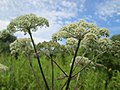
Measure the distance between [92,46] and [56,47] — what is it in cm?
58

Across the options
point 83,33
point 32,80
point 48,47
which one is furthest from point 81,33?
point 32,80

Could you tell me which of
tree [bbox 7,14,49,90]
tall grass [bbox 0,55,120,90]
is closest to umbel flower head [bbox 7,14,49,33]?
tree [bbox 7,14,49,90]

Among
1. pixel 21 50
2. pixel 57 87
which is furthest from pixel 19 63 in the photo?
pixel 21 50

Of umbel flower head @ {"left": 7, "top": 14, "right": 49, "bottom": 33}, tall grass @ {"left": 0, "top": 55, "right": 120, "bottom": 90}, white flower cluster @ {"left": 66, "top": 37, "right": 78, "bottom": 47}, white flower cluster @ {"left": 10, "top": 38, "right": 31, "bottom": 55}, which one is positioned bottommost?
tall grass @ {"left": 0, "top": 55, "right": 120, "bottom": 90}

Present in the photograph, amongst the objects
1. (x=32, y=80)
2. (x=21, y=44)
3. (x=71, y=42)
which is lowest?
(x=32, y=80)

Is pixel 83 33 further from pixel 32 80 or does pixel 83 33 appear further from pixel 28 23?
pixel 32 80

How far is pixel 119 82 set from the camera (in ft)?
33.1

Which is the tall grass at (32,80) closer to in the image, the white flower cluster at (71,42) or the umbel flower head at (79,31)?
the white flower cluster at (71,42)

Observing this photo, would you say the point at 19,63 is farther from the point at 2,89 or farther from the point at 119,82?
the point at 119,82

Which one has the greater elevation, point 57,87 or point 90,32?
point 90,32

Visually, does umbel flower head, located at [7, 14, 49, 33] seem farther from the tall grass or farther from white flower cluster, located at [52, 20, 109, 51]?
the tall grass

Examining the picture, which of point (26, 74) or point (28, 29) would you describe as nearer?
point (28, 29)

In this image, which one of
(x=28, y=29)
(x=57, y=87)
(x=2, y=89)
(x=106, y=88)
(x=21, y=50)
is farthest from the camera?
(x=106, y=88)

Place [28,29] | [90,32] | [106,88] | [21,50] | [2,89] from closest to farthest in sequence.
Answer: [90,32] → [28,29] → [21,50] → [2,89] → [106,88]
